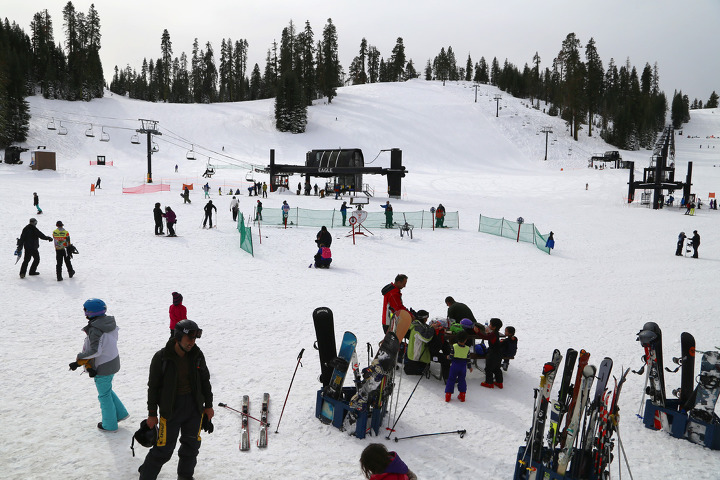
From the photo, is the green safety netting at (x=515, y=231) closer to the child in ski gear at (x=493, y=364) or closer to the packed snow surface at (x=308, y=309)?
the packed snow surface at (x=308, y=309)

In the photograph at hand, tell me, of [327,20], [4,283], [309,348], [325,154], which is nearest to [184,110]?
[327,20]

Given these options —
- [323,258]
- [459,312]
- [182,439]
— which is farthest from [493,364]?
[323,258]

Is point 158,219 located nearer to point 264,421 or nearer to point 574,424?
point 264,421

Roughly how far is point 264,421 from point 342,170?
37968mm

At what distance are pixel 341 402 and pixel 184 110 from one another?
88.1m

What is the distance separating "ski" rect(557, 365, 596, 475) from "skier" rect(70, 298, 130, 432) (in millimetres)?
4847

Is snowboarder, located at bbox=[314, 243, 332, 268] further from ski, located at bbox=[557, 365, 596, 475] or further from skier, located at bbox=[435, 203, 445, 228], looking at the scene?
ski, located at bbox=[557, 365, 596, 475]

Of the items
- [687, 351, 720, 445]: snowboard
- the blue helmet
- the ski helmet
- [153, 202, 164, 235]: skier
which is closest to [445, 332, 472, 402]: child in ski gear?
[687, 351, 720, 445]: snowboard

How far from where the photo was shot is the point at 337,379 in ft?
20.1

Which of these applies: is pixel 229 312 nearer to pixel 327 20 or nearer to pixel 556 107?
pixel 327 20

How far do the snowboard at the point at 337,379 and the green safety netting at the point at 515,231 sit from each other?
17.1 metres

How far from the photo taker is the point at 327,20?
315 feet

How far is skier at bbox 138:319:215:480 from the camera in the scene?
4.13 m

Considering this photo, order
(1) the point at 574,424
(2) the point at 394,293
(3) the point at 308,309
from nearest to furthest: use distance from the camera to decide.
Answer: (1) the point at 574,424 → (2) the point at 394,293 → (3) the point at 308,309
